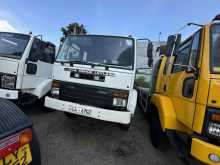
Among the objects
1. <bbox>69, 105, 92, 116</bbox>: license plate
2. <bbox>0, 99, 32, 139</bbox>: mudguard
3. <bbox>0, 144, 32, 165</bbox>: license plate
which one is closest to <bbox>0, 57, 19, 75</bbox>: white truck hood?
<bbox>69, 105, 92, 116</bbox>: license plate

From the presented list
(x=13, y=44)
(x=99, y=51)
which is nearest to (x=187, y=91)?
(x=99, y=51)

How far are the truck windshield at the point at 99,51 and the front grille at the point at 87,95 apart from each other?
55cm

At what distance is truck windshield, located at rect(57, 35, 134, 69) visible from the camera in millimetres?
4203

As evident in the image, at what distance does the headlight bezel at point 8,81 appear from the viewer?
481cm

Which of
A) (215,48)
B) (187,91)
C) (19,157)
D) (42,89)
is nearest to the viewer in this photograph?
(19,157)

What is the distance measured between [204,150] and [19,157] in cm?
187

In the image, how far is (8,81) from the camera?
4.82 metres

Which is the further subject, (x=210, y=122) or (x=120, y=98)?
(x=120, y=98)

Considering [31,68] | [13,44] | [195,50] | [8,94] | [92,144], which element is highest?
[13,44]

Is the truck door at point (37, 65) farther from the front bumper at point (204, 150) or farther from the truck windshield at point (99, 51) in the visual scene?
the front bumper at point (204, 150)

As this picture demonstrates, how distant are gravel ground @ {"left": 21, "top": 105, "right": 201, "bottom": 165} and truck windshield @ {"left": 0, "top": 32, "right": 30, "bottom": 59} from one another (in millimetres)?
1844

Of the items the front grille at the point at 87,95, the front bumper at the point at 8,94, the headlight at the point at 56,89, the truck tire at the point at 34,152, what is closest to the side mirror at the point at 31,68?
the front bumper at the point at 8,94

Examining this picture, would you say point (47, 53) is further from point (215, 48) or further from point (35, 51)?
point (215, 48)

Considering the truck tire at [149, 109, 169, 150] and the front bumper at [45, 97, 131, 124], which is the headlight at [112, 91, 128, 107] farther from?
the truck tire at [149, 109, 169, 150]
